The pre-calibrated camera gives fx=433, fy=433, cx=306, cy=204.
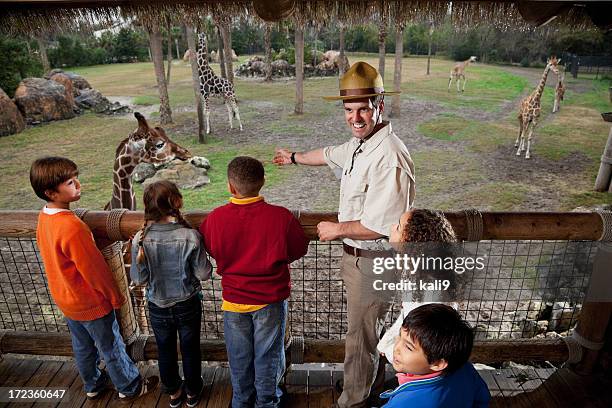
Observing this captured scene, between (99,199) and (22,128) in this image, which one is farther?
(22,128)

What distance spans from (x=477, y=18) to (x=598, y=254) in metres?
1.29

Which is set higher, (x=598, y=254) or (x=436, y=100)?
(x=598, y=254)

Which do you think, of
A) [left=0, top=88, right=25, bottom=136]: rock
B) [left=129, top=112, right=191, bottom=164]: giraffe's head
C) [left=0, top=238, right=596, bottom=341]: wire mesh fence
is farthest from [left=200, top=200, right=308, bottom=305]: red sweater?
[left=0, top=88, right=25, bottom=136]: rock

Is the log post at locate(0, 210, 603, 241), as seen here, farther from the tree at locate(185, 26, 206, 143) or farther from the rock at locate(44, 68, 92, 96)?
the rock at locate(44, 68, 92, 96)

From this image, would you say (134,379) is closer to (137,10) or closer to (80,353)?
(80,353)

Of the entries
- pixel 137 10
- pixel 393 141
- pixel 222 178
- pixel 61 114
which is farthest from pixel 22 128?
pixel 393 141

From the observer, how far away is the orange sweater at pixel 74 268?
59.7 inches

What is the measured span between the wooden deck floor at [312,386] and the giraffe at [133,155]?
1564mm

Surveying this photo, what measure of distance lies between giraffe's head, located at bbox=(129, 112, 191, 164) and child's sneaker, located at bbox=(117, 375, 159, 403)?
7.41 ft

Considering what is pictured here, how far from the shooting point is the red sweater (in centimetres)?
145

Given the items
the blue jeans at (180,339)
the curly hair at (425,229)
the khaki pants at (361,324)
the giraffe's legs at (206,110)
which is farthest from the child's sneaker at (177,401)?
the giraffe's legs at (206,110)

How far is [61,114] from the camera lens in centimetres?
1106

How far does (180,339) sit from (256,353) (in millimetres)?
322

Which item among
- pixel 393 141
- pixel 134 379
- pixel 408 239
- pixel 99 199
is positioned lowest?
pixel 99 199
